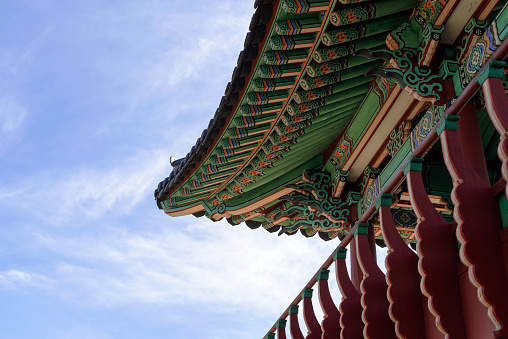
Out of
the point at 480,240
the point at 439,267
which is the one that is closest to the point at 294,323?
the point at 439,267

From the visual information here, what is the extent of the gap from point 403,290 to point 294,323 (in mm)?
2215

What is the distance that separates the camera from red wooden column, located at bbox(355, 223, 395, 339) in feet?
11.8

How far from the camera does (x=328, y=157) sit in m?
7.84

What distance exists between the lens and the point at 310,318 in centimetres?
493

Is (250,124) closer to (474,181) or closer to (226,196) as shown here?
(226,196)

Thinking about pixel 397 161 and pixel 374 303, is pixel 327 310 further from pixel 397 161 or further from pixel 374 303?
pixel 397 161

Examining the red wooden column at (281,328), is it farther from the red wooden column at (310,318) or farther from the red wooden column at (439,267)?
the red wooden column at (439,267)

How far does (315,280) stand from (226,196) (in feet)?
12.0

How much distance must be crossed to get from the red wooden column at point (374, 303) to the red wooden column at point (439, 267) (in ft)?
2.09

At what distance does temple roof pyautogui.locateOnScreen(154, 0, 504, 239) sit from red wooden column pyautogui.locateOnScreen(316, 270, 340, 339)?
170 centimetres

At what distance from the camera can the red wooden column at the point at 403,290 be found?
327cm

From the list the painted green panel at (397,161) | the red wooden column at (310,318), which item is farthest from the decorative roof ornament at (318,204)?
the red wooden column at (310,318)

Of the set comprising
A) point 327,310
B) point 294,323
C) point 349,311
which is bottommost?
point 349,311

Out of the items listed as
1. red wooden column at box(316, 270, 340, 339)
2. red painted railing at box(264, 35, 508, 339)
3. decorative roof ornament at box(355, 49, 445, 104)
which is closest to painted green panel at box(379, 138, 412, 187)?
decorative roof ornament at box(355, 49, 445, 104)
